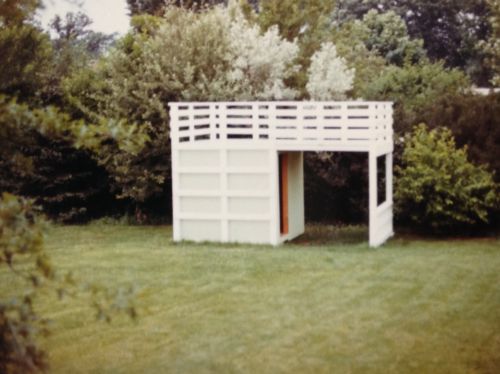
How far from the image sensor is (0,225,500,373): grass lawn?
9258mm

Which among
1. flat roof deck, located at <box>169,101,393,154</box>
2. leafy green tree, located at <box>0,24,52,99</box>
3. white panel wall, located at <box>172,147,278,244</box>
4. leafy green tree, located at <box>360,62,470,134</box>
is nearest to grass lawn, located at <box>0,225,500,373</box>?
white panel wall, located at <box>172,147,278,244</box>

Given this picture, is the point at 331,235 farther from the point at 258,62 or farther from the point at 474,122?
the point at 258,62

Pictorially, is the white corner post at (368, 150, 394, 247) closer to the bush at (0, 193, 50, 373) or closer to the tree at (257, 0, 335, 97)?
the tree at (257, 0, 335, 97)

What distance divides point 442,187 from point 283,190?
3605 mm

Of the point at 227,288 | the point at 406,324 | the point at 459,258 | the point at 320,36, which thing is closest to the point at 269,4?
the point at 320,36

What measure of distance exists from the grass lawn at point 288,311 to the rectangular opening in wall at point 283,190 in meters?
1.50

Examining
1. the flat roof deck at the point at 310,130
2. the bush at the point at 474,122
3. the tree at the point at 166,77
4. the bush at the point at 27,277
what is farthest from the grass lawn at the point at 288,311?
the tree at the point at 166,77

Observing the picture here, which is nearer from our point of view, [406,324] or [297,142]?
[406,324]

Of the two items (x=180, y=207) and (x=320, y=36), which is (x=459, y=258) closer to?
(x=180, y=207)

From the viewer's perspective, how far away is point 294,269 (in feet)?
48.0

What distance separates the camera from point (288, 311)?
37.8 feet

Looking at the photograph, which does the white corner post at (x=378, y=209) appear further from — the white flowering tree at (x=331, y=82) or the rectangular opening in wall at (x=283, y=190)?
the white flowering tree at (x=331, y=82)

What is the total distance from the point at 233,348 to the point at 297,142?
8.61 meters

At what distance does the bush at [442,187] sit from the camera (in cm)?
1867
